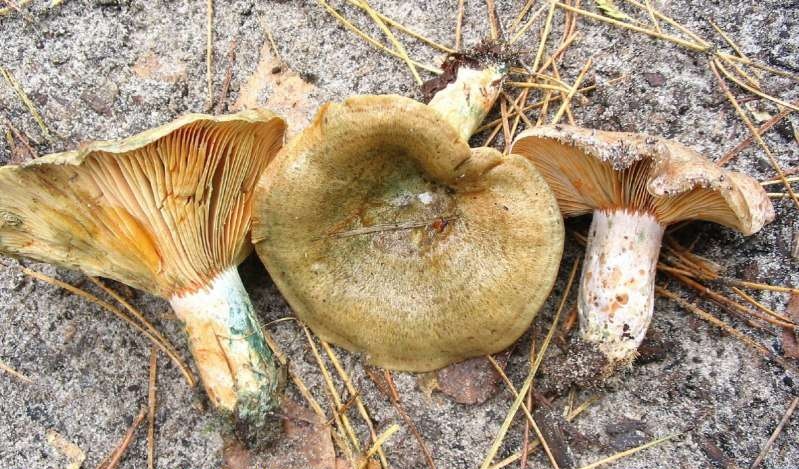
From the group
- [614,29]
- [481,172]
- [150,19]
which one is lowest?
[481,172]

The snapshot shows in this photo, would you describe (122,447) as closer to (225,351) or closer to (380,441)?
(225,351)

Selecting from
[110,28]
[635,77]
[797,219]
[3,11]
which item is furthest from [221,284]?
[797,219]

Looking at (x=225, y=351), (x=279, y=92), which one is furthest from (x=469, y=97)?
(x=225, y=351)

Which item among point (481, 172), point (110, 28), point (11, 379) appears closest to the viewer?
point (481, 172)

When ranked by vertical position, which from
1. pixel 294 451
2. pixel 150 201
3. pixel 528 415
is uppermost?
pixel 150 201

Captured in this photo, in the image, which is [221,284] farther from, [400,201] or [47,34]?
[47,34]

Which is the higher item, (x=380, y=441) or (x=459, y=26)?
(x=459, y=26)

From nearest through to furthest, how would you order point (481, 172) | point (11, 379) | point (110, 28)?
point (481, 172), point (11, 379), point (110, 28)
